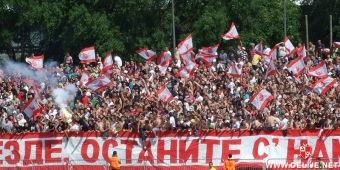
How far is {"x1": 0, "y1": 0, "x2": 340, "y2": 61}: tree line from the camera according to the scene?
5169 cm

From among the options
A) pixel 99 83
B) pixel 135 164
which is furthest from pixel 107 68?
pixel 135 164

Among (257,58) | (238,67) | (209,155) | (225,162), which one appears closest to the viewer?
(225,162)

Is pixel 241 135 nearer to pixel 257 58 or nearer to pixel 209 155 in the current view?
pixel 209 155

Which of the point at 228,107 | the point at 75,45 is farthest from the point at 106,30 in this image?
the point at 228,107

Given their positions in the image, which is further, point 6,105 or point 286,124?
point 6,105

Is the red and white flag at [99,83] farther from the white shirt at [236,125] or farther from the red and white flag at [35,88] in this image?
the white shirt at [236,125]

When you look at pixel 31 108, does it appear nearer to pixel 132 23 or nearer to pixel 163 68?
pixel 163 68

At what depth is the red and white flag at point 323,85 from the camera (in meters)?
34.3

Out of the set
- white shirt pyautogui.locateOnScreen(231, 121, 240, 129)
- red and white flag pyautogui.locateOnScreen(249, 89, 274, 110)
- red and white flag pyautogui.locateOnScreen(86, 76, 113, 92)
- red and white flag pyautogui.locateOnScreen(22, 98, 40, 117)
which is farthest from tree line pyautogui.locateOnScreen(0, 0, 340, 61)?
white shirt pyautogui.locateOnScreen(231, 121, 240, 129)

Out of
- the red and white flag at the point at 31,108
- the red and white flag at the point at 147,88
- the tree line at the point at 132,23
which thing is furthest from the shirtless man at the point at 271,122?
the tree line at the point at 132,23

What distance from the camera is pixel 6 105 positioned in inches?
1494

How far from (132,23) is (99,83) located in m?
17.6

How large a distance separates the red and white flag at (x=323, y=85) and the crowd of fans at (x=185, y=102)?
0.24 m

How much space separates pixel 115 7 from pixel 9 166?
851 inches
